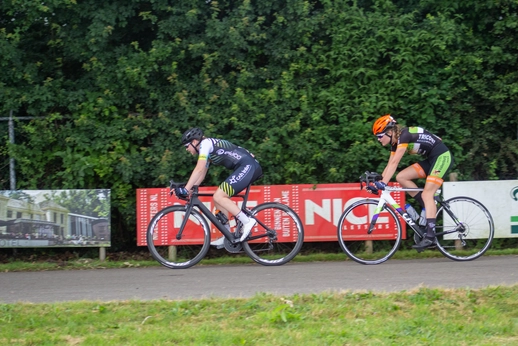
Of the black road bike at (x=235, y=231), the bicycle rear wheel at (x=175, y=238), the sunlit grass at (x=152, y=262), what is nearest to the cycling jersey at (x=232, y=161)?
the black road bike at (x=235, y=231)

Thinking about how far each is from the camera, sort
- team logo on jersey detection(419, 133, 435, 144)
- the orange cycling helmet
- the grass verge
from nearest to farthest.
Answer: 1. the grass verge
2. the orange cycling helmet
3. team logo on jersey detection(419, 133, 435, 144)

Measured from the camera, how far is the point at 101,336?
233 inches

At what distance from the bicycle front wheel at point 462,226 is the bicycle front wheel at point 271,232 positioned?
6.39ft

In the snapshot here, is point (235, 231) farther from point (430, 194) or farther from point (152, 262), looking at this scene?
point (430, 194)

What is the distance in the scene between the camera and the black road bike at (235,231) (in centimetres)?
928

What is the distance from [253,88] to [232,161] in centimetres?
269

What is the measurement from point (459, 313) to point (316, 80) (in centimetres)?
597

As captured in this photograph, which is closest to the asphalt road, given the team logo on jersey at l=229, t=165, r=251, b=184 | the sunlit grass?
the sunlit grass

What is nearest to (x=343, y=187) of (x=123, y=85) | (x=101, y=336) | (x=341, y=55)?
(x=341, y=55)

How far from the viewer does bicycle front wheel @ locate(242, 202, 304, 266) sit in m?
9.38

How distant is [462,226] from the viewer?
948 cm

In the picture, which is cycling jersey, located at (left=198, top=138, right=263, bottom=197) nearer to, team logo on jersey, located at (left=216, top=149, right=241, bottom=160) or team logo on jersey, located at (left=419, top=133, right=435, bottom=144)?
team logo on jersey, located at (left=216, top=149, right=241, bottom=160)

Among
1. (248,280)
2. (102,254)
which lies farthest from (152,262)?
(248,280)

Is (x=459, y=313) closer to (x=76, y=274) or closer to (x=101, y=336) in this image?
(x=101, y=336)
